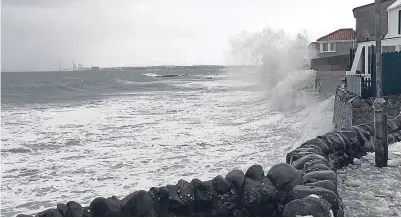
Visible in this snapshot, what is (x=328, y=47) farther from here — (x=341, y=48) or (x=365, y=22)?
(x=365, y=22)

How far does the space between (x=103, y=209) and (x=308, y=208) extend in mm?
2243

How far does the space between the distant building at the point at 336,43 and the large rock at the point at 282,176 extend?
127 ft

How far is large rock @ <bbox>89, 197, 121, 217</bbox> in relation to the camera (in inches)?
197

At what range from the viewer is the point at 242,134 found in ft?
55.6

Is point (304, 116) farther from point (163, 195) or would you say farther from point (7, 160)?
point (163, 195)

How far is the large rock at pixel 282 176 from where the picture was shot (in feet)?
17.9

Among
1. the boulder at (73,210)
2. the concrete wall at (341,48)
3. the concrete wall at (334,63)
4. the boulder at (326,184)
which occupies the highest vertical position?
the concrete wall at (341,48)

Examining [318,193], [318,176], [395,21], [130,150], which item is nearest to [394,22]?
[395,21]

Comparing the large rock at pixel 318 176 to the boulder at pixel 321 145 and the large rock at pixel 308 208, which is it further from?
the boulder at pixel 321 145

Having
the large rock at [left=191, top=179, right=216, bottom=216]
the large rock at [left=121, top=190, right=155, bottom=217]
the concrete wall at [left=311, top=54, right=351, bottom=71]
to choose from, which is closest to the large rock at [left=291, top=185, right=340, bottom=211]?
the large rock at [left=191, top=179, right=216, bottom=216]

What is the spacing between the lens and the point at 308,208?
4.55 meters

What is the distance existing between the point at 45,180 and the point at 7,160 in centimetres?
334

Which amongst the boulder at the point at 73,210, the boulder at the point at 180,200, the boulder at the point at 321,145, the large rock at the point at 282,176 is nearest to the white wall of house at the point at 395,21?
the boulder at the point at 321,145

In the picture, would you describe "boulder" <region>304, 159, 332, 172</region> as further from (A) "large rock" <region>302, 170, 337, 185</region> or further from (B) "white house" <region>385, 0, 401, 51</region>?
(B) "white house" <region>385, 0, 401, 51</region>
